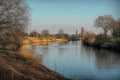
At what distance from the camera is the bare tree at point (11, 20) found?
26.3 m

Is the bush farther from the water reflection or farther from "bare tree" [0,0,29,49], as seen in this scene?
"bare tree" [0,0,29,49]

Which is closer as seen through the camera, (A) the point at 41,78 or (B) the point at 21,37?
(A) the point at 41,78

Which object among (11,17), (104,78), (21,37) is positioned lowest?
(104,78)

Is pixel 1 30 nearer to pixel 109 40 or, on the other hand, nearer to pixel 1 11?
pixel 1 11

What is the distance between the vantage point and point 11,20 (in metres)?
26.9

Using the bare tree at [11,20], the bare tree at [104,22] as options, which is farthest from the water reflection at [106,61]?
the bare tree at [104,22]

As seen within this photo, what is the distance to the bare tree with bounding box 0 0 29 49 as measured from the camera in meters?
26.3

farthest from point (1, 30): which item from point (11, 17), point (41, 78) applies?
point (41, 78)

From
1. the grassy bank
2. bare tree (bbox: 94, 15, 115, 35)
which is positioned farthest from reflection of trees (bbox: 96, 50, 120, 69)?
bare tree (bbox: 94, 15, 115, 35)

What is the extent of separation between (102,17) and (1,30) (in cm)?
4336

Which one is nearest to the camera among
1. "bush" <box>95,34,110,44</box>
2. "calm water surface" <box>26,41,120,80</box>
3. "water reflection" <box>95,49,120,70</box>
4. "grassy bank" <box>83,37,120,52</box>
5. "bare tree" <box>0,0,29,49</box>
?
"calm water surface" <box>26,41,120,80</box>

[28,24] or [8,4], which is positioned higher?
[8,4]

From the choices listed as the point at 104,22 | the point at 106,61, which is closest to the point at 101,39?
the point at 104,22

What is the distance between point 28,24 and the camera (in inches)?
1120
